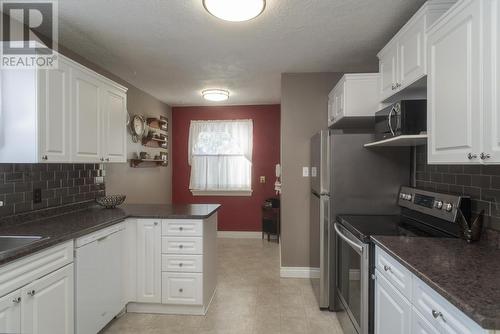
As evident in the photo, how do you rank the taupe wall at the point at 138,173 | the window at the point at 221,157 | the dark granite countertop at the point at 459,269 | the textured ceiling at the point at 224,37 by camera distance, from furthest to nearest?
the window at the point at 221,157 < the taupe wall at the point at 138,173 < the textured ceiling at the point at 224,37 < the dark granite countertop at the point at 459,269

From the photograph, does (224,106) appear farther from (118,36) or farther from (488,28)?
(488,28)

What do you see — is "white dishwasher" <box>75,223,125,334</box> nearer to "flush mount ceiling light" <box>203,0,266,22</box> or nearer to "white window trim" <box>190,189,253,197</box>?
"flush mount ceiling light" <box>203,0,266,22</box>

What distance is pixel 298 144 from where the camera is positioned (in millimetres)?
3395

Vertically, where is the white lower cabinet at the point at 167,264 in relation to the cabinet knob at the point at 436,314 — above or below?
below

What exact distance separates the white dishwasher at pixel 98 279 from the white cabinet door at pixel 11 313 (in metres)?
0.45

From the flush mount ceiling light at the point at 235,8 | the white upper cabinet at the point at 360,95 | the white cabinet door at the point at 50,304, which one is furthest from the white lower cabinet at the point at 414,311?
the white cabinet door at the point at 50,304

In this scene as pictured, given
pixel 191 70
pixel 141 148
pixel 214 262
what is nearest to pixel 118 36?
pixel 191 70

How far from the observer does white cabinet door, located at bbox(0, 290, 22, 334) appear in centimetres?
134

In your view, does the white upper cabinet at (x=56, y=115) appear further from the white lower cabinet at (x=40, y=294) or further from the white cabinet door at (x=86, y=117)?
the white lower cabinet at (x=40, y=294)

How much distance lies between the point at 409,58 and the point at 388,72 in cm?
31

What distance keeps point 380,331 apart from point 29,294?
194 centimetres

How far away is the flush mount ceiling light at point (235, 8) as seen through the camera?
1703 mm

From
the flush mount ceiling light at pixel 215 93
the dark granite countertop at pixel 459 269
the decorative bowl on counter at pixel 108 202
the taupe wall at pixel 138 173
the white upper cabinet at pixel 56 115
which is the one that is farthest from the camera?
the flush mount ceiling light at pixel 215 93

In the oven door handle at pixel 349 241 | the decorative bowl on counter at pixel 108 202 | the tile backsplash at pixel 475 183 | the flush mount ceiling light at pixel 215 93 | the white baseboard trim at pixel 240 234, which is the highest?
the flush mount ceiling light at pixel 215 93
